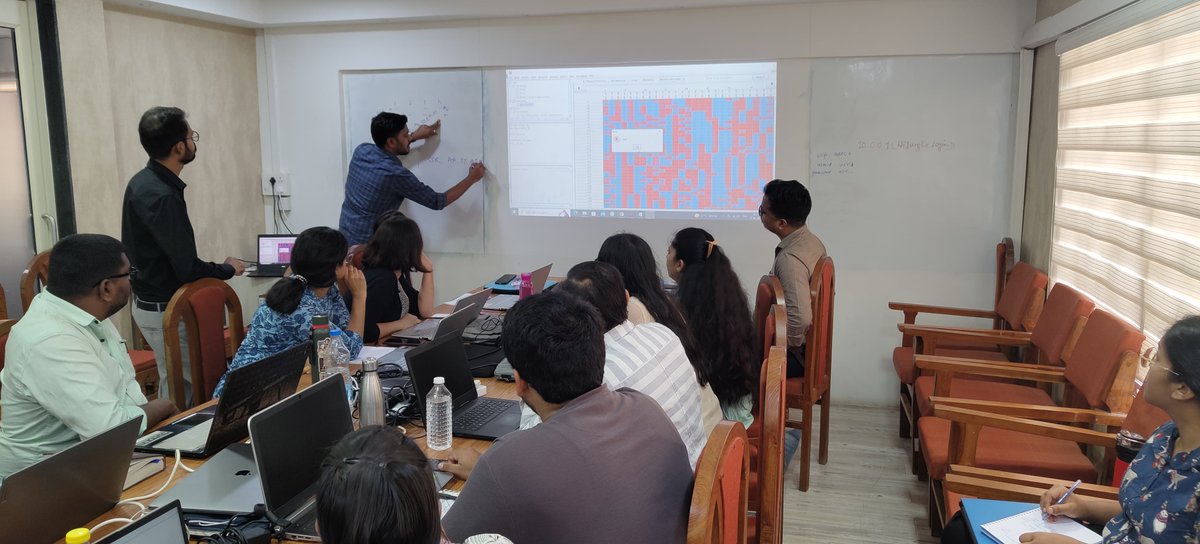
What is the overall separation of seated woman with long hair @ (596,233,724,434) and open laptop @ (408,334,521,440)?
1.74 feet

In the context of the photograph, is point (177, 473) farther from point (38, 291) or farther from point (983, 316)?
point (983, 316)

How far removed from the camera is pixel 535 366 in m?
1.65

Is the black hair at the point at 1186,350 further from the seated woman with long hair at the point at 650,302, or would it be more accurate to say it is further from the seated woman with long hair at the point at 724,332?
the seated woman with long hair at the point at 724,332

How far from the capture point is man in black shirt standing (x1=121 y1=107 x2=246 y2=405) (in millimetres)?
3574

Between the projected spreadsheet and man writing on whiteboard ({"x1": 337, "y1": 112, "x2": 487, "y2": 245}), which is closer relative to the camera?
the projected spreadsheet

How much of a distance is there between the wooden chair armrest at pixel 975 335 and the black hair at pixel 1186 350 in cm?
193

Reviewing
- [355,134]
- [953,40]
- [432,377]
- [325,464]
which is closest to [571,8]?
[355,134]

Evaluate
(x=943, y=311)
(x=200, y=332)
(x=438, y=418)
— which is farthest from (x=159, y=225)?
(x=943, y=311)

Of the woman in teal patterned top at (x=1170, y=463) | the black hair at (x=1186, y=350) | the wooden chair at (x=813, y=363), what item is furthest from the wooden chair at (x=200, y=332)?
the black hair at (x=1186, y=350)

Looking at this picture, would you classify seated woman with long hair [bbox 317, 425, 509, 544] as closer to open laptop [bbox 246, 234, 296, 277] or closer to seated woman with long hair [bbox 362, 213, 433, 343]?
seated woman with long hair [bbox 362, 213, 433, 343]

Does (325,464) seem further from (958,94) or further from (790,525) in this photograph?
(958,94)

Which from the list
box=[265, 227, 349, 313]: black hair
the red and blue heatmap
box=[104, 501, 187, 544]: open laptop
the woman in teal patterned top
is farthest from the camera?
the red and blue heatmap

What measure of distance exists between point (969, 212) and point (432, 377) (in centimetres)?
340

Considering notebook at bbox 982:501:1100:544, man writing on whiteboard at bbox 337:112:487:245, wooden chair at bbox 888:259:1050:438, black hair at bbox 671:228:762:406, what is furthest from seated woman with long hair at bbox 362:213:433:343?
notebook at bbox 982:501:1100:544
